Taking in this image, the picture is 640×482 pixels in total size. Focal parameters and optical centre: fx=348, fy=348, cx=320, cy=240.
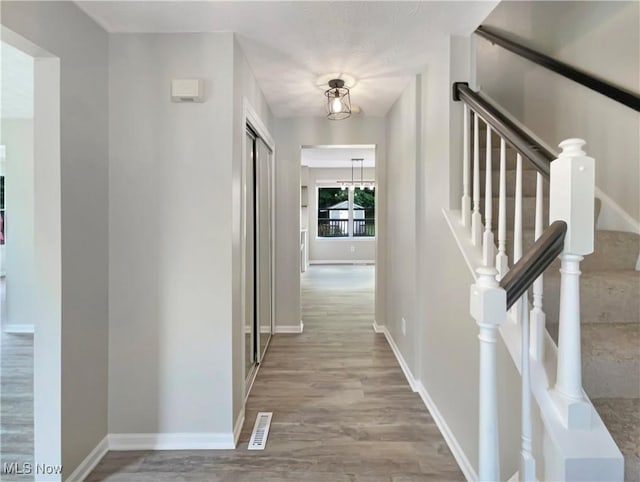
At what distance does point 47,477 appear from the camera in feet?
5.25

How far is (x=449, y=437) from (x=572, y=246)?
148 centimetres

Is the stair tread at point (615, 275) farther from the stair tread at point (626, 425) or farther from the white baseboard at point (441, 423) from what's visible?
the white baseboard at point (441, 423)

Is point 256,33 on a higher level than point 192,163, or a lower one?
higher

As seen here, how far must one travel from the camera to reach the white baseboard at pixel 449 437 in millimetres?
1694

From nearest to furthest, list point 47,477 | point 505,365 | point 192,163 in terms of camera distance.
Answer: point 505,365
point 47,477
point 192,163

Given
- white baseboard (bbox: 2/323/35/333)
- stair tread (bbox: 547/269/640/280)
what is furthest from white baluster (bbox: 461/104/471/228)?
white baseboard (bbox: 2/323/35/333)

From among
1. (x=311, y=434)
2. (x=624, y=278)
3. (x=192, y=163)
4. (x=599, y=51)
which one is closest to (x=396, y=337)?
(x=311, y=434)

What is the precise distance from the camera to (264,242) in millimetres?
3443

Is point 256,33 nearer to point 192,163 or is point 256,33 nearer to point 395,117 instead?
point 192,163

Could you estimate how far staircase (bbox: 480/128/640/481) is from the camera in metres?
1.22

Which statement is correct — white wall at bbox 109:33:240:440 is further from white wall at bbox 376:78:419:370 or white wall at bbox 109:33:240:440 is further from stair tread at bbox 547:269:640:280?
stair tread at bbox 547:269:640:280

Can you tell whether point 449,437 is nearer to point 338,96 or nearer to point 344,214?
point 338,96

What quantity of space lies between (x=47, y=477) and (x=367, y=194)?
354 inches

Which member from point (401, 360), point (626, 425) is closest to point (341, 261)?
point (401, 360)
